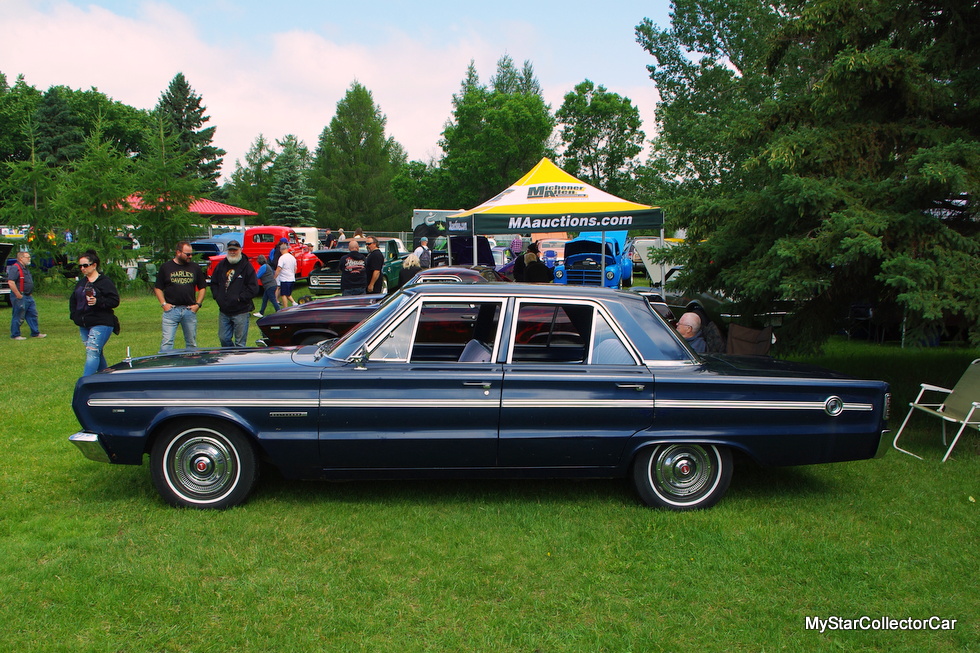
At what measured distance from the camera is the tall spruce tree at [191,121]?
57312 millimetres

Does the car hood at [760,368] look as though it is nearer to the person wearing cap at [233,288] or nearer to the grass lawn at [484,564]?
the grass lawn at [484,564]

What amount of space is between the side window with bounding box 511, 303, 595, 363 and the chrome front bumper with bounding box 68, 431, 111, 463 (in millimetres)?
2825

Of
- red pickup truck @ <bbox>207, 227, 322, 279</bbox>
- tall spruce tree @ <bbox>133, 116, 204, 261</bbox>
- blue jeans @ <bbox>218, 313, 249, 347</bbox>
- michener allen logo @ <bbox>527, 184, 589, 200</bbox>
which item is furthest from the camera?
red pickup truck @ <bbox>207, 227, 322, 279</bbox>

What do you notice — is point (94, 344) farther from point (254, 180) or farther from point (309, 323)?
point (254, 180)

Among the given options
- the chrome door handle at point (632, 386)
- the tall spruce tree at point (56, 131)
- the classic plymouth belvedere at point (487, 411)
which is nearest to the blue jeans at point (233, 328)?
the classic plymouth belvedere at point (487, 411)

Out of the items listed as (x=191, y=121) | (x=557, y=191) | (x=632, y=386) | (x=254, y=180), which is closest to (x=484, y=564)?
(x=632, y=386)

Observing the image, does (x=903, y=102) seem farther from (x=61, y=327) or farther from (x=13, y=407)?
(x=61, y=327)

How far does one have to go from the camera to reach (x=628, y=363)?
5.12m

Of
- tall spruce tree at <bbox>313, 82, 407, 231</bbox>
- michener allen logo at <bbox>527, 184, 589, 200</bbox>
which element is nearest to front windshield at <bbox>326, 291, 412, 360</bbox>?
michener allen logo at <bbox>527, 184, 589, 200</bbox>

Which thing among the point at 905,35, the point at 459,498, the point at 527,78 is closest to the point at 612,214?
the point at 905,35

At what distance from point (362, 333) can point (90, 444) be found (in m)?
1.92

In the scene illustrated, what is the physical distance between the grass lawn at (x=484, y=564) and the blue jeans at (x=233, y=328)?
3708mm

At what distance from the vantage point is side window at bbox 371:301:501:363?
5.10 meters

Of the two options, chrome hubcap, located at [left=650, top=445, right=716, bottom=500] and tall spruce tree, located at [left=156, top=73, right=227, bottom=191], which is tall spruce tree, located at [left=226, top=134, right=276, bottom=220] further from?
chrome hubcap, located at [left=650, top=445, right=716, bottom=500]
